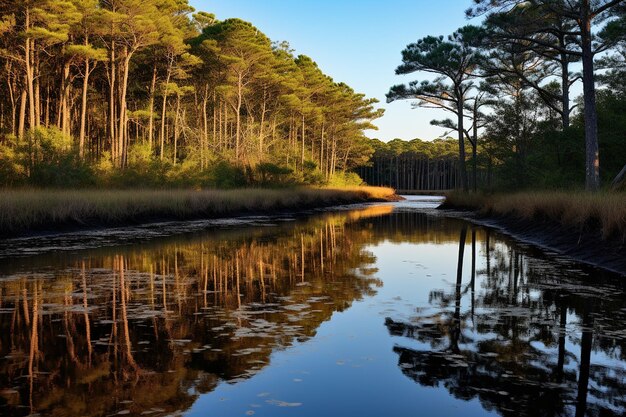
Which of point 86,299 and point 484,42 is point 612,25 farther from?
point 86,299

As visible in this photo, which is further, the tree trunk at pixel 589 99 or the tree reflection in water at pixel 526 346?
the tree trunk at pixel 589 99

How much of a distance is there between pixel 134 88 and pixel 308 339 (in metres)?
40.1

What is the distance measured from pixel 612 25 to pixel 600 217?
1065cm

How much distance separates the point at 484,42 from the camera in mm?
17609

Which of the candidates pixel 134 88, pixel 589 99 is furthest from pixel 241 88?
pixel 589 99

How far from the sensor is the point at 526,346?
527cm

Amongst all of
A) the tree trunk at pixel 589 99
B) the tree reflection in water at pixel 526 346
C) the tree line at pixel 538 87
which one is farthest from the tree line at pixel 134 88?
the tree reflection in water at pixel 526 346

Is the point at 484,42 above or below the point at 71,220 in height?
above

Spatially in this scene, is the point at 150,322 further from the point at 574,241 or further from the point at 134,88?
the point at 134,88

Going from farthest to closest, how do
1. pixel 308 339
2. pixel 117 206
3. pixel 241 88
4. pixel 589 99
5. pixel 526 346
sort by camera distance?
pixel 241 88, pixel 117 206, pixel 589 99, pixel 308 339, pixel 526 346

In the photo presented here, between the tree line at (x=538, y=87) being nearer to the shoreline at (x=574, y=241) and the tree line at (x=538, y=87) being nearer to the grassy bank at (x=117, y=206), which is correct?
the shoreline at (x=574, y=241)

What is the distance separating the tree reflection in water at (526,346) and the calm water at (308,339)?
2cm

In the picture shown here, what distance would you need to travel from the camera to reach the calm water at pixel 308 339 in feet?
12.8

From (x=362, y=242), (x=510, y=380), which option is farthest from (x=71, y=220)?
(x=510, y=380)
